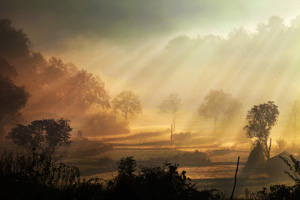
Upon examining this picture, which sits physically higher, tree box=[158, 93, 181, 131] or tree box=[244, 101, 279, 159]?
tree box=[158, 93, 181, 131]

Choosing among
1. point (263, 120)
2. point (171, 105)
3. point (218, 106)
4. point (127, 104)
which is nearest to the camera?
point (263, 120)

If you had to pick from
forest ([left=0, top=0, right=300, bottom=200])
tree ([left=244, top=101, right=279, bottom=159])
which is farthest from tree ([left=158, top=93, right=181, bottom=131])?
tree ([left=244, top=101, right=279, bottom=159])

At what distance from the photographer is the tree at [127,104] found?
93312 mm

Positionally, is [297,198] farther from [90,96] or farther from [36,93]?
[36,93]

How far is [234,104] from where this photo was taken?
97.1 m

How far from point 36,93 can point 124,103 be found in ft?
111

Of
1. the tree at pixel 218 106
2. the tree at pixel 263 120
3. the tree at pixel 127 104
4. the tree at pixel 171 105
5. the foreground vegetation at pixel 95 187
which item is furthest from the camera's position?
the tree at pixel 171 105

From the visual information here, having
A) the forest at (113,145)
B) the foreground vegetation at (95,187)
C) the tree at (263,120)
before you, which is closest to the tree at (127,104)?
the forest at (113,145)

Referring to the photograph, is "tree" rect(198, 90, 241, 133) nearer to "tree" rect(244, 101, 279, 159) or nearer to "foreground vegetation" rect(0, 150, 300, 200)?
"tree" rect(244, 101, 279, 159)

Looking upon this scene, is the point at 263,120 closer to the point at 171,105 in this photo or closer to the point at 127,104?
the point at 127,104

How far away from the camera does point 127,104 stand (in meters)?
94.6

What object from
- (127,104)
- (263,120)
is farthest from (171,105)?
(263,120)

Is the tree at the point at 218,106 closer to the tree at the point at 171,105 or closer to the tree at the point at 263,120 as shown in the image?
the tree at the point at 171,105

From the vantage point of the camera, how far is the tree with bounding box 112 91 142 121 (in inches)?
3674
